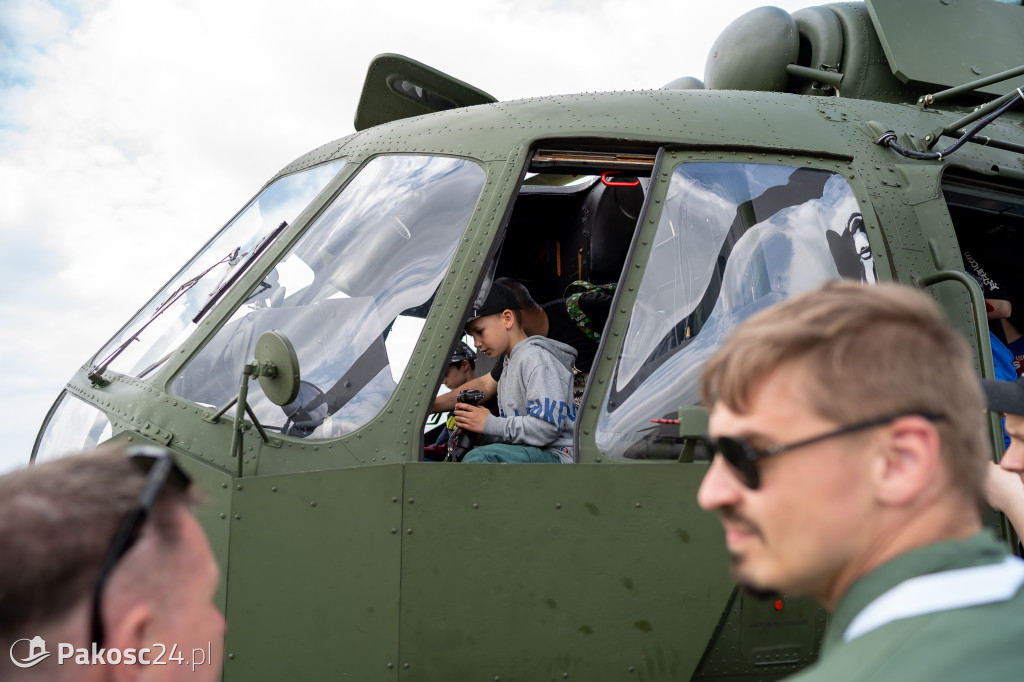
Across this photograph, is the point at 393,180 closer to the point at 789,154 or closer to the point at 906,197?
the point at 789,154

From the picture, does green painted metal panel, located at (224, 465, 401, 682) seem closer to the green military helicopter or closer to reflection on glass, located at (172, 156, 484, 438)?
the green military helicopter

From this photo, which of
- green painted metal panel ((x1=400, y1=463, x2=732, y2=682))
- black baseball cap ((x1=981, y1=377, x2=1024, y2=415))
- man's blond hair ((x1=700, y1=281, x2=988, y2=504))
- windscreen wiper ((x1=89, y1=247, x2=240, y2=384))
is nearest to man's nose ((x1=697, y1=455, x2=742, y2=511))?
man's blond hair ((x1=700, y1=281, x2=988, y2=504))

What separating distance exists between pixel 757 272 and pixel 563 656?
158 centimetres

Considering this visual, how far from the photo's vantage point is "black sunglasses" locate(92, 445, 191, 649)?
38.8 inches

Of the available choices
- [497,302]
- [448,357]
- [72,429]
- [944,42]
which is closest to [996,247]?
[944,42]

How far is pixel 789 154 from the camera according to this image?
3.45 m

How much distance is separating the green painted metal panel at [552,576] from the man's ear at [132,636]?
1526 millimetres

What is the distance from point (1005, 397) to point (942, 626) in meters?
1.48

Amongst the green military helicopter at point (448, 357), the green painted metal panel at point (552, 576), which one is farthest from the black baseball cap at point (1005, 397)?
the green painted metal panel at point (552, 576)

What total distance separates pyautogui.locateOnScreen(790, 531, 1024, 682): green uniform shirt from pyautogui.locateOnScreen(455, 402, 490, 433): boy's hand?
225 cm

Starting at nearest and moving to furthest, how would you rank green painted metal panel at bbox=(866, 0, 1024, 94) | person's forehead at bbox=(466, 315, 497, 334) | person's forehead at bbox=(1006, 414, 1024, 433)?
person's forehead at bbox=(1006, 414, 1024, 433) → person's forehead at bbox=(466, 315, 497, 334) → green painted metal panel at bbox=(866, 0, 1024, 94)

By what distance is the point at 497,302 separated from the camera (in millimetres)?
3725

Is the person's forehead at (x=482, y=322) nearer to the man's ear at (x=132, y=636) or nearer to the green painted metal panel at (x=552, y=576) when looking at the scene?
the green painted metal panel at (x=552, y=576)

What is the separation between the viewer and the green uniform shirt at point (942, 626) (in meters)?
0.91
